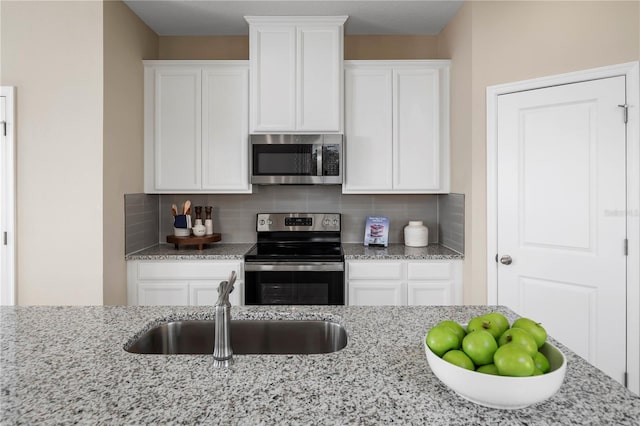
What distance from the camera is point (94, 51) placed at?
8.34 feet

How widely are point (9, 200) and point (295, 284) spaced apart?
1.92 meters

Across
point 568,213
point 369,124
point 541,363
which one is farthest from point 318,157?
point 541,363

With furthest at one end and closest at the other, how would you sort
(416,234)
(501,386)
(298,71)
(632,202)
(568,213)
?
(416,234) → (298,71) → (568,213) → (632,202) → (501,386)

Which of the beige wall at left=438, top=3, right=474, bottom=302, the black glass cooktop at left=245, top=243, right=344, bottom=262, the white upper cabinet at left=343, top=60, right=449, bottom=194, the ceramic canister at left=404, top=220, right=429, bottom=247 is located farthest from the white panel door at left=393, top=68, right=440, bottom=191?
the black glass cooktop at left=245, top=243, right=344, bottom=262

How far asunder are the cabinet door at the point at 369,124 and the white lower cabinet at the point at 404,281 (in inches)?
26.3

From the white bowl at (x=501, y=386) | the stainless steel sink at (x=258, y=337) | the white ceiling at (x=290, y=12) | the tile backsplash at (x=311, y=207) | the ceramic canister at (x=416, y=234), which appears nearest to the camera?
the white bowl at (x=501, y=386)

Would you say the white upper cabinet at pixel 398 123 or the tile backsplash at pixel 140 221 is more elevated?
the white upper cabinet at pixel 398 123

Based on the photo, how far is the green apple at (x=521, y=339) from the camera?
802 mm

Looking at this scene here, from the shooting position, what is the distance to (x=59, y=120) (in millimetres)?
2545

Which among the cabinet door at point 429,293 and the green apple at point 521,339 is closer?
the green apple at point 521,339

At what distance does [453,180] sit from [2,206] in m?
3.11

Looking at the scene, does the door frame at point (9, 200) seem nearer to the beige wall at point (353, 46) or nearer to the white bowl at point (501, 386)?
the beige wall at point (353, 46)

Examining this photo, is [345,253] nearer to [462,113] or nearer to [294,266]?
[294,266]

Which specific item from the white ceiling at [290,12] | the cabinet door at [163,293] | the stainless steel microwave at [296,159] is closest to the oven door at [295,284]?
the cabinet door at [163,293]
